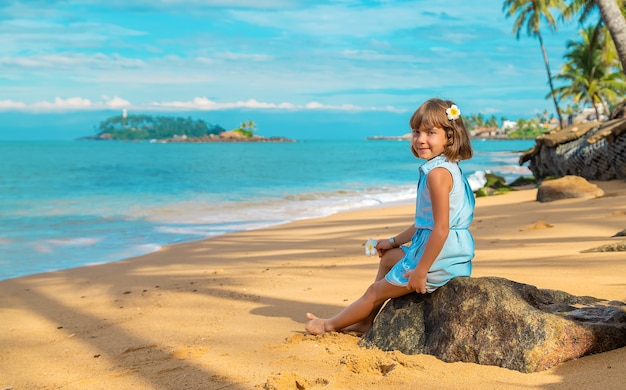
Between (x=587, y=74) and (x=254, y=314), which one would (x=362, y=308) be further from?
(x=587, y=74)

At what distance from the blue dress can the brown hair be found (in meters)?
0.07

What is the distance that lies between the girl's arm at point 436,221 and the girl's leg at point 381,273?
41 centimetres

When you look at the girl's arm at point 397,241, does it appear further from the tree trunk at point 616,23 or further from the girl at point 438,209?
the tree trunk at point 616,23

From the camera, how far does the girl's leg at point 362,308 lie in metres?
3.65

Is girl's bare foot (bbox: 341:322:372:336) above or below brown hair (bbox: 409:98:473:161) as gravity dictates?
below

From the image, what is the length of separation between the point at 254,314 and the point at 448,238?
215 cm

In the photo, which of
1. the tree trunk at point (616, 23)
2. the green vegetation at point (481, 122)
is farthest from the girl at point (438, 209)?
the green vegetation at point (481, 122)

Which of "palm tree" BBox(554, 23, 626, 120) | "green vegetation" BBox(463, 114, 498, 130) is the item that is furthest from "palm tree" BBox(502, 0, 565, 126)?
"green vegetation" BBox(463, 114, 498, 130)

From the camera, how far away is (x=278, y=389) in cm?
313

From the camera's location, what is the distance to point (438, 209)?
10.9 feet

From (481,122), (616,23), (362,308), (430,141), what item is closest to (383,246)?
(362,308)

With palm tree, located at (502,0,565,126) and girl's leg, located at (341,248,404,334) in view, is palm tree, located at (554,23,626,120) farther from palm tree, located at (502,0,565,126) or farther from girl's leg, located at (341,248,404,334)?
Result: girl's leg, located at (341,248,404,334)

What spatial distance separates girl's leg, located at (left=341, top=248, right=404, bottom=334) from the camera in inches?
151

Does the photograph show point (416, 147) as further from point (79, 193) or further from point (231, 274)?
point (79, 193)
